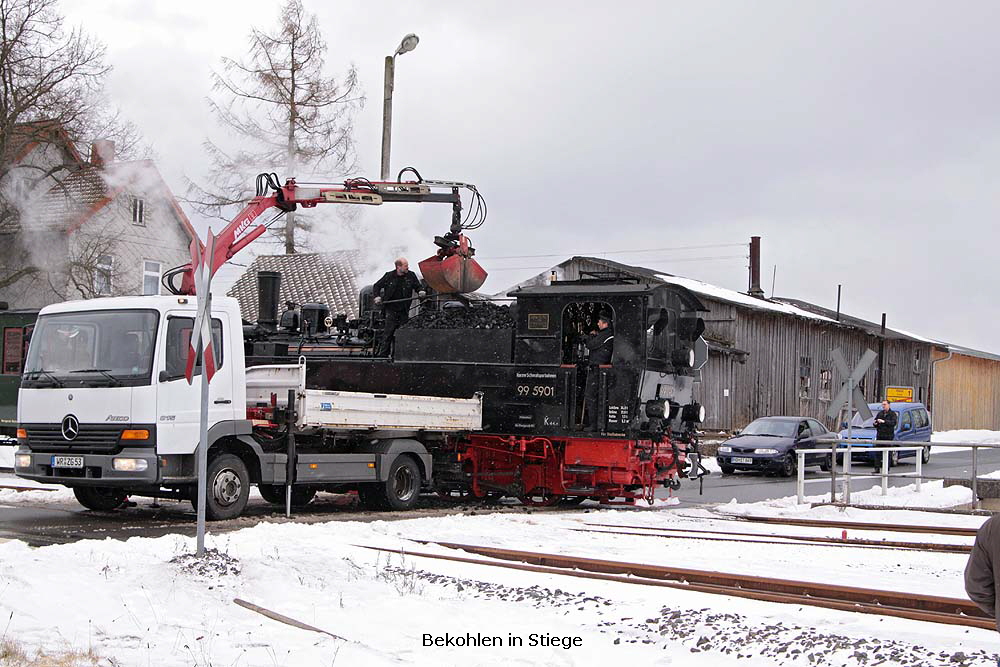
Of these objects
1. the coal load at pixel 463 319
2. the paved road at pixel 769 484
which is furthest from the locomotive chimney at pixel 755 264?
the coal load at pixel 463 319

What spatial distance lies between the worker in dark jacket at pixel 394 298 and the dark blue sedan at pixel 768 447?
12.4 m

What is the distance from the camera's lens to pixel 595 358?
16.2 metres

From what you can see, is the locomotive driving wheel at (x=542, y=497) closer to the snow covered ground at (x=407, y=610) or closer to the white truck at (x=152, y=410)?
the white truck at (x=152, y=410)

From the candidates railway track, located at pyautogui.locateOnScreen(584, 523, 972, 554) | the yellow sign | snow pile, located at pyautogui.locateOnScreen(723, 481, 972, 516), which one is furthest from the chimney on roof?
the yellow sign

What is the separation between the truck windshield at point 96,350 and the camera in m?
12.2

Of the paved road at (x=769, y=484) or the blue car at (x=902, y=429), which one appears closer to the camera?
the paved road at (x=769, y=484)

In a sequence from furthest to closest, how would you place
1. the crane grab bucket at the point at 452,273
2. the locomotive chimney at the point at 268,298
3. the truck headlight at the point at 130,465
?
the crane grab bucket at the point at 452,273
the locomotive chimney at the point at 268,298
the truck headlight at the point at 130,465

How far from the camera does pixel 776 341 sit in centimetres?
4312

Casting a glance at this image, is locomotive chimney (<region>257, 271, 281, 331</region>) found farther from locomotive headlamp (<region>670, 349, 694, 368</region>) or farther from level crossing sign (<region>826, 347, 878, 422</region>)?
level crossing sign (<region>826, 347, 878, 422</region>)

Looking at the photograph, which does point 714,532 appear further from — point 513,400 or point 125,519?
point 125,519

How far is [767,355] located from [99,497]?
32.5 m

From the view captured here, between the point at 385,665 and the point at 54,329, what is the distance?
7.75 metres

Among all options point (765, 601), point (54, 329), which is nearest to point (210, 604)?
point (765, 601)

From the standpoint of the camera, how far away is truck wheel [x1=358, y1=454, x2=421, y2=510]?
14.8 m
